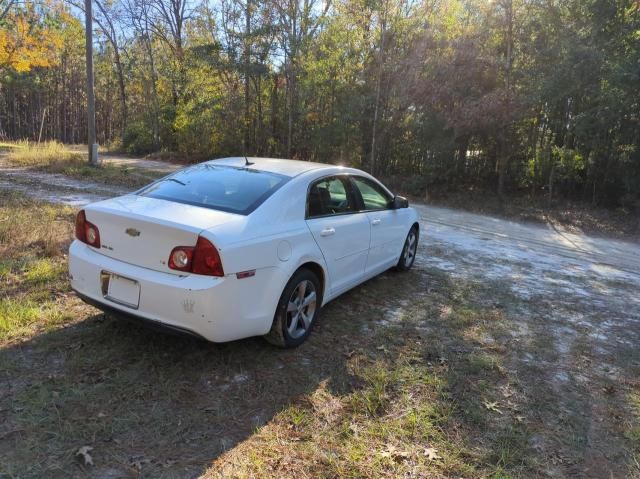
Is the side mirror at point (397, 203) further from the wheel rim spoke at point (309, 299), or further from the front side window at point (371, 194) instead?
the wheel rim spoke at point (309, 299)

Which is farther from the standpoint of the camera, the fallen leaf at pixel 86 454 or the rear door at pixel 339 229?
the rear door at pixel 339 229

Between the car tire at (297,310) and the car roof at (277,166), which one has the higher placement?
the car roof at (277,166)

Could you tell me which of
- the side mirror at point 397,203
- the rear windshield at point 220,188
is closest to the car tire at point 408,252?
the side mirror at point 397,203

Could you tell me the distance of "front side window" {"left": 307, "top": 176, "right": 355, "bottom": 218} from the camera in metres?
4.18

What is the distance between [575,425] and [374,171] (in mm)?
13105

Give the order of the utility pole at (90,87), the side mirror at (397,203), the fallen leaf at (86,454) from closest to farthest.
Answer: the fallen leaf at (86,454) < the side mirror at (397,203) < the utility pole at (90,87)

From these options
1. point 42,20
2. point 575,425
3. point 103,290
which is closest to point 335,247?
point 103,290

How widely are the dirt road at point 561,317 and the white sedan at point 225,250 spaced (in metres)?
1.23

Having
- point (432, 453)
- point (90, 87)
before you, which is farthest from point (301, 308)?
point (90, 87)

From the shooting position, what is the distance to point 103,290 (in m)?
3.47

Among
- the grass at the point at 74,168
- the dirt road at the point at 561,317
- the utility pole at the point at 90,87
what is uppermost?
the utility pole at the point at 90,87

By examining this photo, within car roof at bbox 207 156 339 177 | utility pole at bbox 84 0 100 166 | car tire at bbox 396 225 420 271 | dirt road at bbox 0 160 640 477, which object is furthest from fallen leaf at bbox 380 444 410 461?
utility pole at bbox 84 0 100 166

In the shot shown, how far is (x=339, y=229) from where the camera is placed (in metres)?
4.38

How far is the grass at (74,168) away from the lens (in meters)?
13.8
